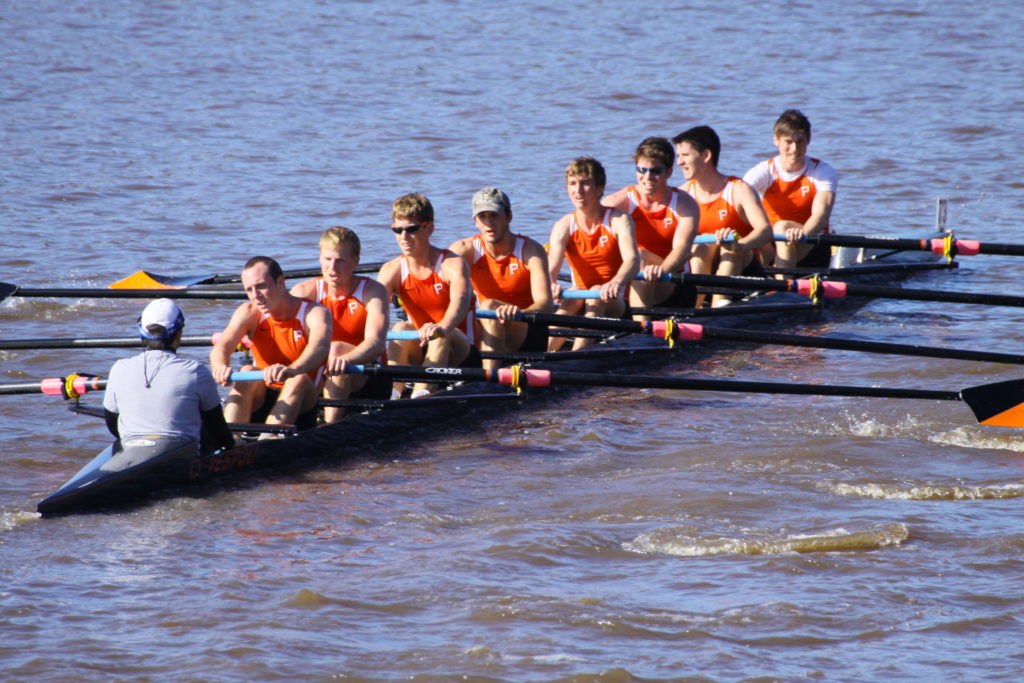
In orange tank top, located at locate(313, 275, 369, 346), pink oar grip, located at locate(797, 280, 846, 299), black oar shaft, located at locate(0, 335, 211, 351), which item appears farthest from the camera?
pink oar grip, located at locate(797, 280, 846, 299)

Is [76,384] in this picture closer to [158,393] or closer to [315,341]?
[158,393]

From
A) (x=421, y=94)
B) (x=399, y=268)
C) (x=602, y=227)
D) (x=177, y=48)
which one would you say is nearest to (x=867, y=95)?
(x=421, y=94)

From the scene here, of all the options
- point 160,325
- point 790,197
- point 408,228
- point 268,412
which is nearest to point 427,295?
point 408,228

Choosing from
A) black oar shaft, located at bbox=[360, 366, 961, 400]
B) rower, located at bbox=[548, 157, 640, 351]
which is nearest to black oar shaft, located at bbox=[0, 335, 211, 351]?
black oar shaft, located at bbox=[360, 366, 961, 400]

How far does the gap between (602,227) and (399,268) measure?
180 cm

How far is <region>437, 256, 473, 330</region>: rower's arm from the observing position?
7805 millimetres

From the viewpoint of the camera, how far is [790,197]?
11406 millimetres

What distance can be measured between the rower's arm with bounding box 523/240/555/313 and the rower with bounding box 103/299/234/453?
2670 mm

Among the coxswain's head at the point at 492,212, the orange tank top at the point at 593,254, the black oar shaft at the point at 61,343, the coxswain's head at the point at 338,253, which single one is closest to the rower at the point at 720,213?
the orange tank top at the point at 593,254

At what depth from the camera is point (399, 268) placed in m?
8.02

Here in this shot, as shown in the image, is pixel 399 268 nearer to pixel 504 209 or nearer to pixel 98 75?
pixel 504 209

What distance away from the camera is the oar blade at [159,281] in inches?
399

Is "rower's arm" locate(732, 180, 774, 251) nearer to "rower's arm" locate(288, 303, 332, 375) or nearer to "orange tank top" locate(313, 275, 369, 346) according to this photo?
"orange tank top" locate(313, 275, 369, 346)

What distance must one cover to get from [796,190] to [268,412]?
5.83 meters
